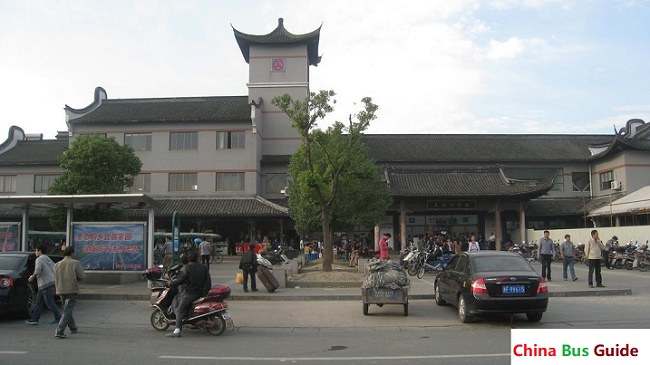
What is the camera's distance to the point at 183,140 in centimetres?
3922

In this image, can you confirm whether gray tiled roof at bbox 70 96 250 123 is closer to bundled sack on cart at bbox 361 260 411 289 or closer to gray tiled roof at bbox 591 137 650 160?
gray tiled roof at bbox 591 137 650 160

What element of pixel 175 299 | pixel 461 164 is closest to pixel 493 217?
pixel 461 164

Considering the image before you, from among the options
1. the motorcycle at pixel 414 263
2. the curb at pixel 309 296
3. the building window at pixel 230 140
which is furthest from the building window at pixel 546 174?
the curb at pixel 309 296

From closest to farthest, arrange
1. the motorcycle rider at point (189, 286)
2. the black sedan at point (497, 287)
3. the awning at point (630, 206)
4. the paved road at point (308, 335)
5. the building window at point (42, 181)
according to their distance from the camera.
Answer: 1. the paved road at point (308, 335)
2. the motorcycle rider at point (189, 286)
3. the black sedan at point (497, 287)
4. the awning at point (630, 206)
5. the building window at point (42, 181)

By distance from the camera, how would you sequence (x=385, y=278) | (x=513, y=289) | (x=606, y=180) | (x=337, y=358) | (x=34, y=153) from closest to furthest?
(x=337, y=358)
(x=513, y=289)
(x=385, y=278)
(x=606, y=180)
(x=34, y=153)

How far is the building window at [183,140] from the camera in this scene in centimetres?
3909

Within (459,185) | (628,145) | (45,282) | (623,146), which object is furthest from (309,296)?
(623,146)

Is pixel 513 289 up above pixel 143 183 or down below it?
below

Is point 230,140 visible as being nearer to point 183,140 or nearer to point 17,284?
point 183,140

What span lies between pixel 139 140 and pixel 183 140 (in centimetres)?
328

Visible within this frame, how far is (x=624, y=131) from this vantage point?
42.3m

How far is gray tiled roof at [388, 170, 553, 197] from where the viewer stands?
114 feet

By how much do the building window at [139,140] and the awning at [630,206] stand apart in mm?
31138

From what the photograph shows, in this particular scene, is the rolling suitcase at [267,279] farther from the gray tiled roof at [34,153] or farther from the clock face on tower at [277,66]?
the gray tiled roof at [34,153]
